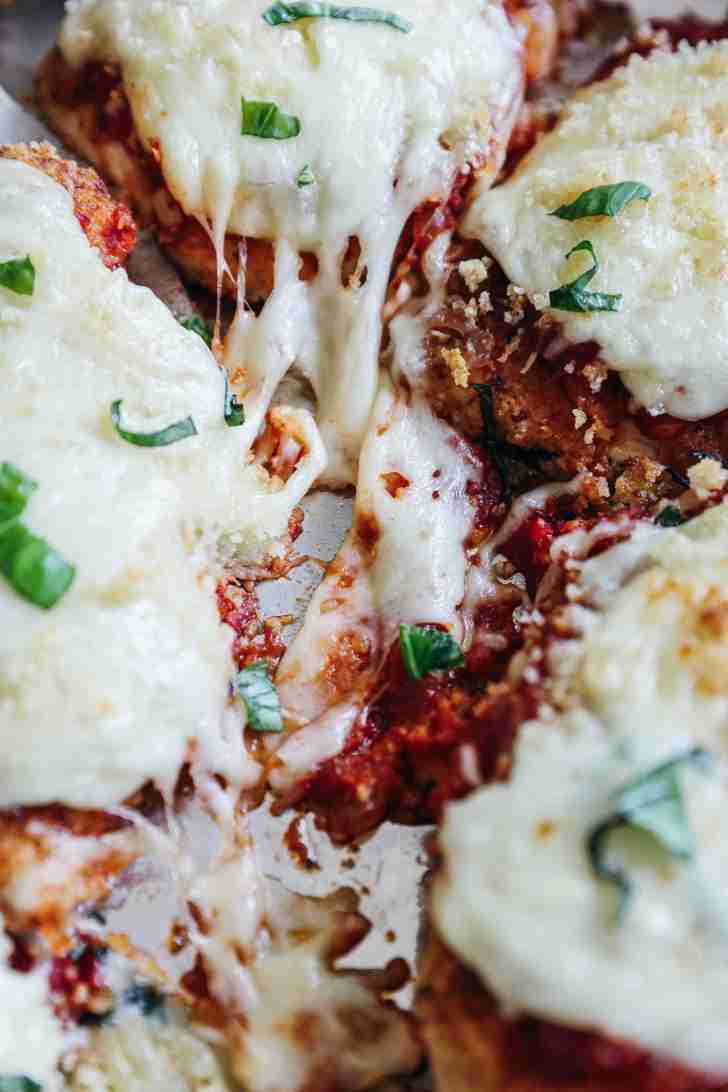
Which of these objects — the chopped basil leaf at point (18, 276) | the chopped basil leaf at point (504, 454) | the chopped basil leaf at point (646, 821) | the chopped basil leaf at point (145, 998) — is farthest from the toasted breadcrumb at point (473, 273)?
the chopped basil leaf at point (145, 998)

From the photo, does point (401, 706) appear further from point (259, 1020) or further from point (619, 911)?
point (619, 911)

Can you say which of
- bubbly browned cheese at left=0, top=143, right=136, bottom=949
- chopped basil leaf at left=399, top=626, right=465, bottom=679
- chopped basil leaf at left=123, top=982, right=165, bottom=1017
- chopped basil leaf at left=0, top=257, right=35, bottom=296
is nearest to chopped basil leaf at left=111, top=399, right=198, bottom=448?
chopped basil leaf at left=0, top=257, right=35, bottom=296

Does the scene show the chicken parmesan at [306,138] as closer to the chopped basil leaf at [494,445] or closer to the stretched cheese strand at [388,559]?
the stretched cheese strand at [388,559]

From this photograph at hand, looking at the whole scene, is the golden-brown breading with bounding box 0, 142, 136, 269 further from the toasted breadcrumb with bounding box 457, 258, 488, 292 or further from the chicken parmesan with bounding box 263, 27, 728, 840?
the toasted breadcrumb with bounding box 457, 258, 488, 292

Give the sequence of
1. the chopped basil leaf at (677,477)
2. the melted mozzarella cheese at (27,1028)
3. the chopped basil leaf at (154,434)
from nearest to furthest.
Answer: the melted mozzarella cheese at (27,1028) → the chopped basil leaf at (154,434) → the chopped basil leaf at (677,477)

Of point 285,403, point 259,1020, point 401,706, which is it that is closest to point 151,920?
point 259,1020

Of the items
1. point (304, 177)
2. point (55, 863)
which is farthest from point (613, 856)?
point (304, 177)

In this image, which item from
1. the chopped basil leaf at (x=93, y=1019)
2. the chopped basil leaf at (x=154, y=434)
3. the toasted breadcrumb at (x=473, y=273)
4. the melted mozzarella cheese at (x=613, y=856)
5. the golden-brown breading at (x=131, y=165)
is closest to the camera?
the melted mozzarella cheese at (x=613, y=856)
